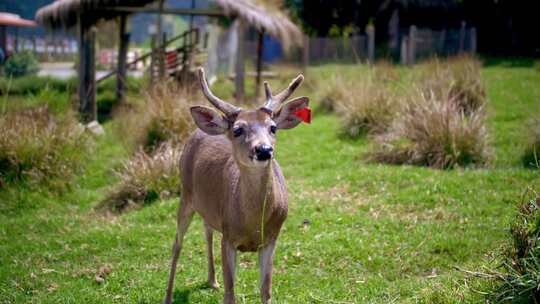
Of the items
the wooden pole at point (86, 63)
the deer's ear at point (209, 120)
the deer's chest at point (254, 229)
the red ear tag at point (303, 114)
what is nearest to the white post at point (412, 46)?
the wooden pole at point (86, 63)

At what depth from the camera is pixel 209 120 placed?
5.66 meters

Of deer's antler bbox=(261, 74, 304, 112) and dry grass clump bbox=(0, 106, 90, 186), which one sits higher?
deer's antler bbox=(261, 74, 304, 112)

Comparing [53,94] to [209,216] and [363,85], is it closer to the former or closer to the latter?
[363,85]

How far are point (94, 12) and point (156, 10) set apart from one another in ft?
5.22

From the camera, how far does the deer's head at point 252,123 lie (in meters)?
4.96

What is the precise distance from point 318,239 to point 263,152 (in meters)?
3.11

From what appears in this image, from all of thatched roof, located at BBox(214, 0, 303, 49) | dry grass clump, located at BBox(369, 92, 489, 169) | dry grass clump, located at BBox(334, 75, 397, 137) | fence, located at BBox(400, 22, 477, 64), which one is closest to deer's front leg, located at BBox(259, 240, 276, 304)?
dry grass clump, located at BBox(369, 92, 489, 169)

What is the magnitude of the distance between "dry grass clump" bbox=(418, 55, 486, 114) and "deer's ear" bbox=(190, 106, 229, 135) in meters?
7.96

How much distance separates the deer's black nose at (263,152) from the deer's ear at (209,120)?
775mm

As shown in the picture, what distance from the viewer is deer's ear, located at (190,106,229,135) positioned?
5578mm

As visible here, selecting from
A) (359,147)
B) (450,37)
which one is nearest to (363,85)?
(359,147)

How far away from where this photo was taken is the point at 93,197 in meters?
10.3

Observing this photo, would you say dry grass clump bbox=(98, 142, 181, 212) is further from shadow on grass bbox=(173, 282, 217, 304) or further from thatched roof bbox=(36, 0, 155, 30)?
thatched roof bbox=(36, 0, 155, 30)

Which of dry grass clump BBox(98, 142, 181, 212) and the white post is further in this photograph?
the white post
